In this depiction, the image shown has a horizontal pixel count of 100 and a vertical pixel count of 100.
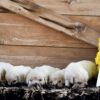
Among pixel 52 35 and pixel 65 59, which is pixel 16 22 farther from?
pixel 65 59

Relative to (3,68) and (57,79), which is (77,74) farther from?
(3,68)

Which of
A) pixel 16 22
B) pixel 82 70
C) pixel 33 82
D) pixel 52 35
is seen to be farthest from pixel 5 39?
pixel 82 70

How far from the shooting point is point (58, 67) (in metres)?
1.91

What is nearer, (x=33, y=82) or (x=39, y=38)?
(x=33, y=82)

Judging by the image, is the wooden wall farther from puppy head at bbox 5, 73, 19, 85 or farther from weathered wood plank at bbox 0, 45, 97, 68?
puppy head at bbox 5, 73, 19, 85

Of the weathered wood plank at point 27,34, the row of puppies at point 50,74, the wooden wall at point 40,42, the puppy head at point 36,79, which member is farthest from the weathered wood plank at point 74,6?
the puppy head at point 36,79

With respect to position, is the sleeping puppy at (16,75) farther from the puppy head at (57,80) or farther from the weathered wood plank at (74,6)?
the weathered wood plank at (74,6)

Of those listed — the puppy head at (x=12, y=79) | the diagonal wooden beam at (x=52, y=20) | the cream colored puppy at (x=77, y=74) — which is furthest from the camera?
the diagonal wooden beam at (x=52, y=20)

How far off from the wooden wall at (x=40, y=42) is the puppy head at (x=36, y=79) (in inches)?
9.8

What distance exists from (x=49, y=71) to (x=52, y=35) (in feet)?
0.79

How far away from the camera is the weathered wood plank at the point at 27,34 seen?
6.18ft

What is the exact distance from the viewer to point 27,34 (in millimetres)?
1903

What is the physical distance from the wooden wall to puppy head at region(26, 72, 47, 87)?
248 millimetres

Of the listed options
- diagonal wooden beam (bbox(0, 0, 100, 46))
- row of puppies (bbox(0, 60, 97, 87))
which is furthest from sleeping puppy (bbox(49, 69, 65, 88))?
diagonal wooden beam (bbox(0, 0, 100, 46))
